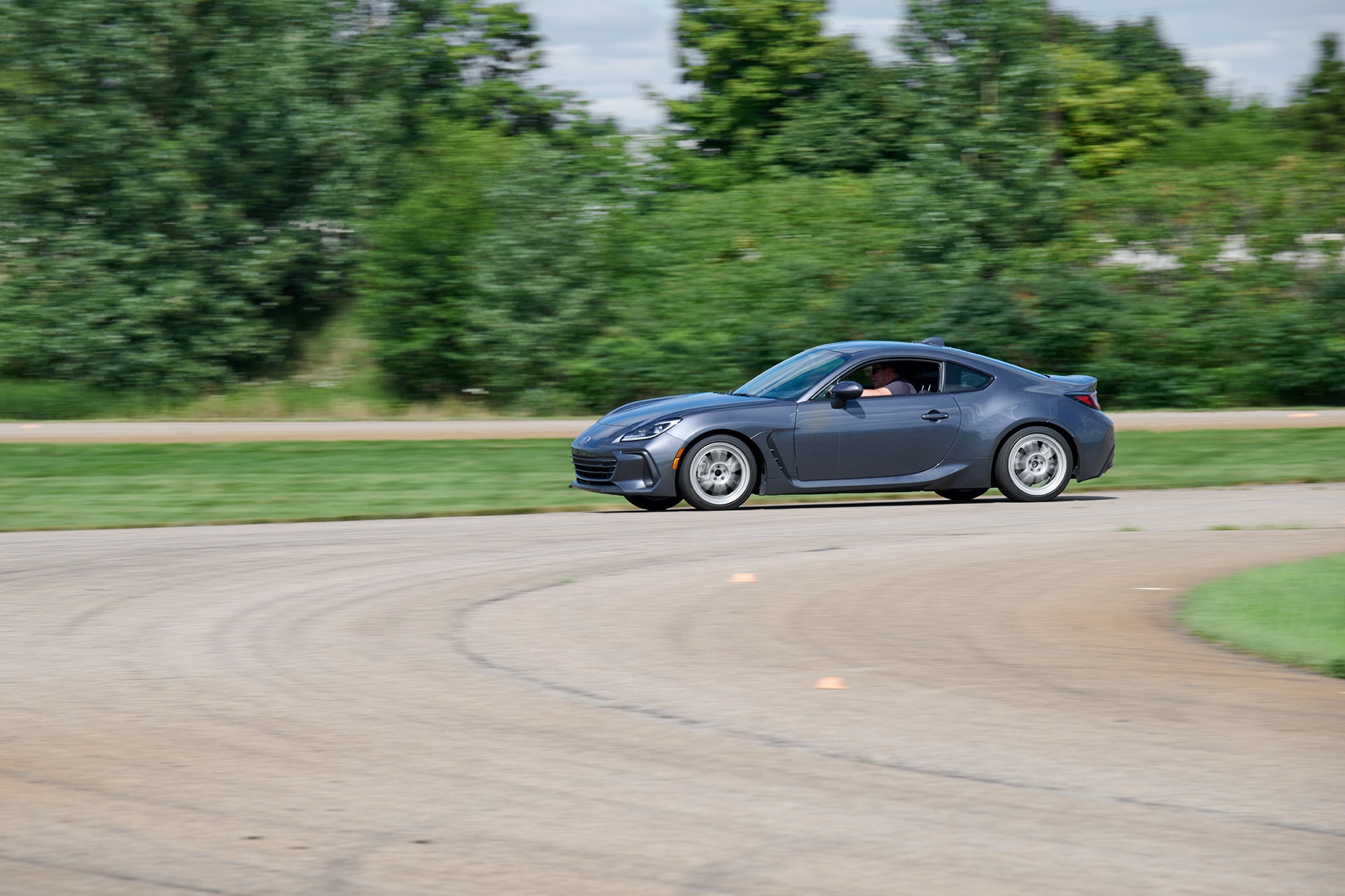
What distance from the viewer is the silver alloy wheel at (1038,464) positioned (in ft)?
47.8

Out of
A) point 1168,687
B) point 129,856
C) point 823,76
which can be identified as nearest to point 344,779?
point 129,856

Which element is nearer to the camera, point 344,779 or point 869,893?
point 869,893

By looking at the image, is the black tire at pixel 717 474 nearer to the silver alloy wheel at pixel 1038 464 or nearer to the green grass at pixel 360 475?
the green grass at pixel 360 475

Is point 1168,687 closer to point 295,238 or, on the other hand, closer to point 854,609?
point 854,609

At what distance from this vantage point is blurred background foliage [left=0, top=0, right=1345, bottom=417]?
88.9 ft

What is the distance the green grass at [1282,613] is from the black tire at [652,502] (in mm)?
5510

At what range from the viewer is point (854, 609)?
28.3 ft

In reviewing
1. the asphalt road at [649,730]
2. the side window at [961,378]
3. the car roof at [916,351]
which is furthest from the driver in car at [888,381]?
the asphalt road at [649,730]

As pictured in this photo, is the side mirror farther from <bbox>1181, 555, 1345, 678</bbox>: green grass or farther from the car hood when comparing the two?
<bbox>1181, 555, 1345, 678</bbox>: green grass

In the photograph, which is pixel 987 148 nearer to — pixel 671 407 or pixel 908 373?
pixel 908 373

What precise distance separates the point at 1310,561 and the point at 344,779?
6.81m

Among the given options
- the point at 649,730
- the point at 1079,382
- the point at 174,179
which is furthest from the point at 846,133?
the point at 649,730

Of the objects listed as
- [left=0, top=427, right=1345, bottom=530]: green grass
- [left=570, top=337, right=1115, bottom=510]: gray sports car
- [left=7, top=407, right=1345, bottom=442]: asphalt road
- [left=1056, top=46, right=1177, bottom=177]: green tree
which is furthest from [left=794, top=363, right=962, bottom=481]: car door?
[left=1056, top=46, right=1177, bottom=177]: green tree

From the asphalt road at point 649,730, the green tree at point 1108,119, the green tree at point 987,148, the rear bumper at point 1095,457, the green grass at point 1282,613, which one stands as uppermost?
the green tree at point 1108,119
